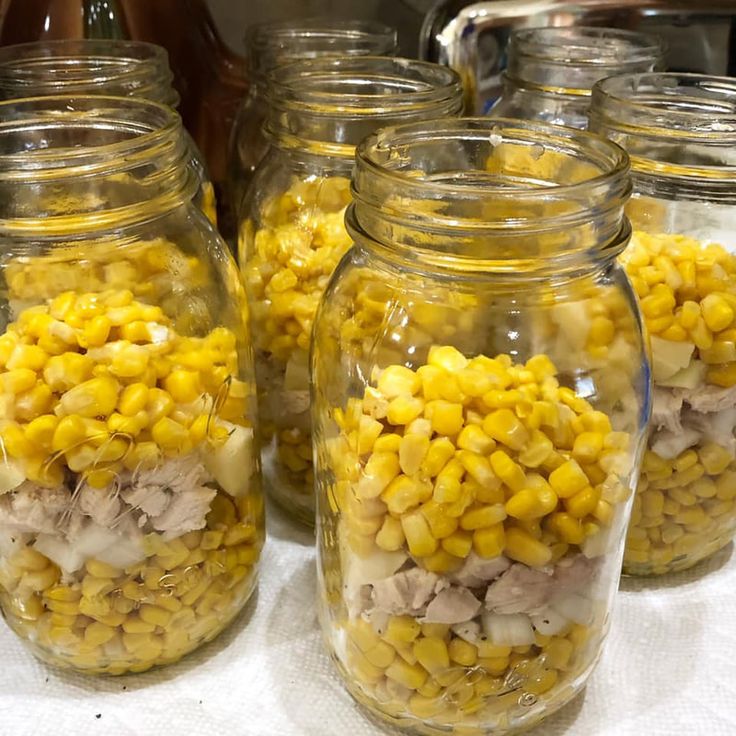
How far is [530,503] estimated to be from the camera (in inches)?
21.5

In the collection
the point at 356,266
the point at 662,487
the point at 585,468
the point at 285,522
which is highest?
the point at 356,266

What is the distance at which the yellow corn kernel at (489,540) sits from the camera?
1.81ft

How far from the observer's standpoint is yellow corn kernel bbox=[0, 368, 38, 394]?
58 centimetres

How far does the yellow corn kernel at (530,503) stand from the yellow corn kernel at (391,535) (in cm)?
7

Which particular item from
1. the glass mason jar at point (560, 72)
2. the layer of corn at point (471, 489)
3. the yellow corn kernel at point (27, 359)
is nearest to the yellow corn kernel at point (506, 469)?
the layer of corn at point (471, 489)

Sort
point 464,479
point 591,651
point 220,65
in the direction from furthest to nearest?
point 220,65, point 591,651, point 464,479

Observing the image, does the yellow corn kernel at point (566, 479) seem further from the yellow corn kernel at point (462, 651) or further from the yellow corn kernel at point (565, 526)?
the yellow corn kernel at point (462, 651)

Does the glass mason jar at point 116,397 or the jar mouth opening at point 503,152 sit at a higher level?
the jar mouth opening at point 503,152

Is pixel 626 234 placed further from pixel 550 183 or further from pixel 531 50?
pixel 531 50

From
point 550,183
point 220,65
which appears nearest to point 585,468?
point 550,183

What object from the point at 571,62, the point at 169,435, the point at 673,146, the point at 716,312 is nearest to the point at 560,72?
the point at 571,62

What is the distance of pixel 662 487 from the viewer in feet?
2.44

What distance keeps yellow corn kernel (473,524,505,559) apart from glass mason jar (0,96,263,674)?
0.74ft

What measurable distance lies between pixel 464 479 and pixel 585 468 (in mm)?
88
